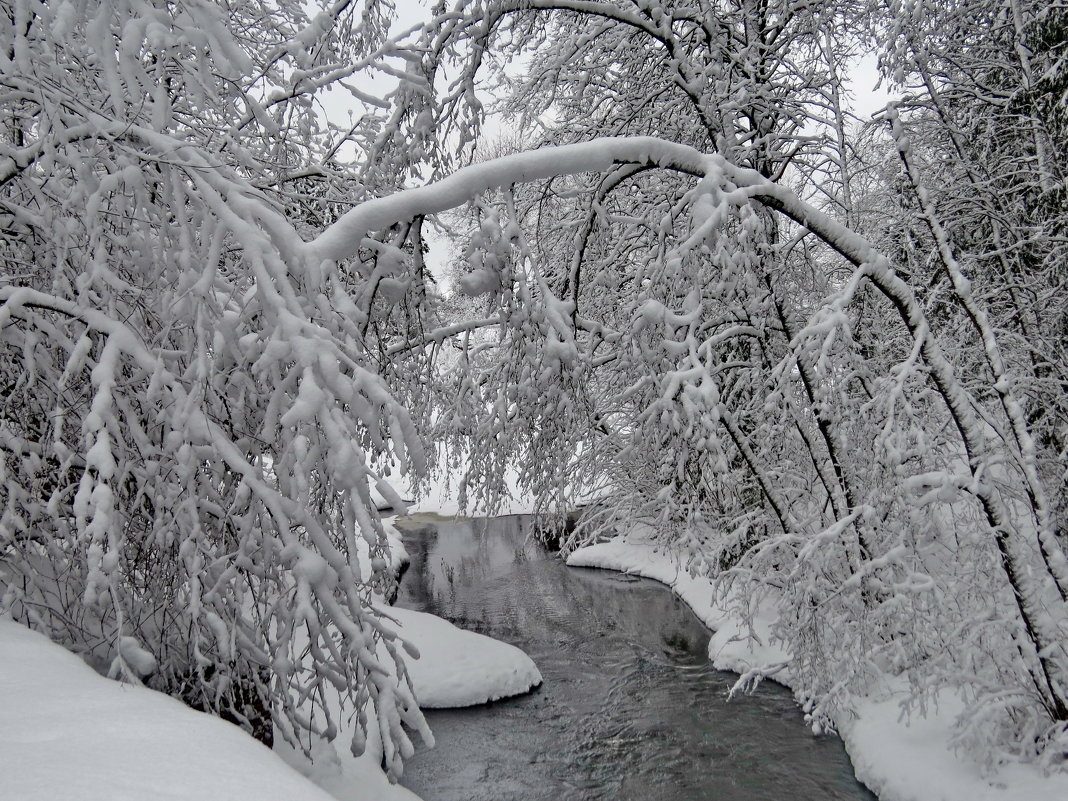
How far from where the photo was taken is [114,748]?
1.87 m

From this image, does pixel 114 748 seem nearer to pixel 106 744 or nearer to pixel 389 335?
pixel 106 744

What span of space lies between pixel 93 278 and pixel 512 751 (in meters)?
6.71

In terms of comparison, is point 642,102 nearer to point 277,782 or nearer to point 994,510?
point 994,510

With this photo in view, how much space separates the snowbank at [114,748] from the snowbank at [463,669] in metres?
6.62

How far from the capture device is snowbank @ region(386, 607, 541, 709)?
359 inches

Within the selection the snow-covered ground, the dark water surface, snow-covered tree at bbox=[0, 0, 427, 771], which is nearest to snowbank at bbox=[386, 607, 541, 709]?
the dark water surface

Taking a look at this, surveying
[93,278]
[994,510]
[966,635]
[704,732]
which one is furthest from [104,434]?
[704,732]

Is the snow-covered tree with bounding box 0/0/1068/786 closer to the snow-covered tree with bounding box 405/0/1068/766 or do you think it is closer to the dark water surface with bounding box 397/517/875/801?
the snow-covered tree with bounding box 405/0/1068/766

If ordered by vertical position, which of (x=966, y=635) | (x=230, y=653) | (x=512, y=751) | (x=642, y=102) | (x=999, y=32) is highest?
(x=999, y=32)

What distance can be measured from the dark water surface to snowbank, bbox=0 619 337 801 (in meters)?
4.75

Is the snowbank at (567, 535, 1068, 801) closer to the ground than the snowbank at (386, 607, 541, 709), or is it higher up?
closer to the ground

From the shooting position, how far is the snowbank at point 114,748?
1642 millimetres

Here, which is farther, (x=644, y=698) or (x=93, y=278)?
(x=644, y=698)

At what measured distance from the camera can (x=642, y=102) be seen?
6.32 meters
